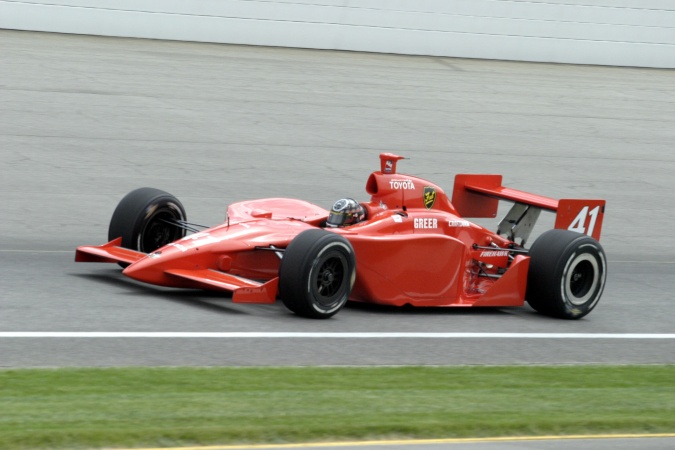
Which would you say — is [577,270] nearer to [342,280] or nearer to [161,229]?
[342,280]

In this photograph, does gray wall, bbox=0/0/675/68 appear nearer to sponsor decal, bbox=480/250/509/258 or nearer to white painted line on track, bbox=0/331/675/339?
sponsor decal, bbox=480/250/509/258

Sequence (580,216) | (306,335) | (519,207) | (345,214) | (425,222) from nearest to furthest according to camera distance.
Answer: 1. (306,335)
2. (345,214)
3. (425,222)
4. (580,216)
5. (519,207)

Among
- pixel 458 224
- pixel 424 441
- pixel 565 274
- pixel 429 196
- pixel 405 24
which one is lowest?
pixel 424 441

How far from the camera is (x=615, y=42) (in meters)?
33.5

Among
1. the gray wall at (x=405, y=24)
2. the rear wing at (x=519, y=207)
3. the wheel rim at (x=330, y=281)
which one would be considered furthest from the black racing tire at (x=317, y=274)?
the gray wall at (x=405, y=24)

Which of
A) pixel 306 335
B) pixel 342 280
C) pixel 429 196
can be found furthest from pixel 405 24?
pixel 306 335

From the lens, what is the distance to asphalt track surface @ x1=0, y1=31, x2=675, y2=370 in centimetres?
1007

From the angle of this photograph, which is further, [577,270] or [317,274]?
[577,270]

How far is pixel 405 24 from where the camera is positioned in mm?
30719

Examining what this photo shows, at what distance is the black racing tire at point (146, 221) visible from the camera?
11977 mm

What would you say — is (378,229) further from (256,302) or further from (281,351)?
(281,351)

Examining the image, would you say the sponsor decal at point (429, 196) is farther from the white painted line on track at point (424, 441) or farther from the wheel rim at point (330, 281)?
the white painted line on track at point (424, 441)

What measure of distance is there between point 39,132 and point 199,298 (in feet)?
35.2

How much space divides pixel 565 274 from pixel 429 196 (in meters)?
1.48
